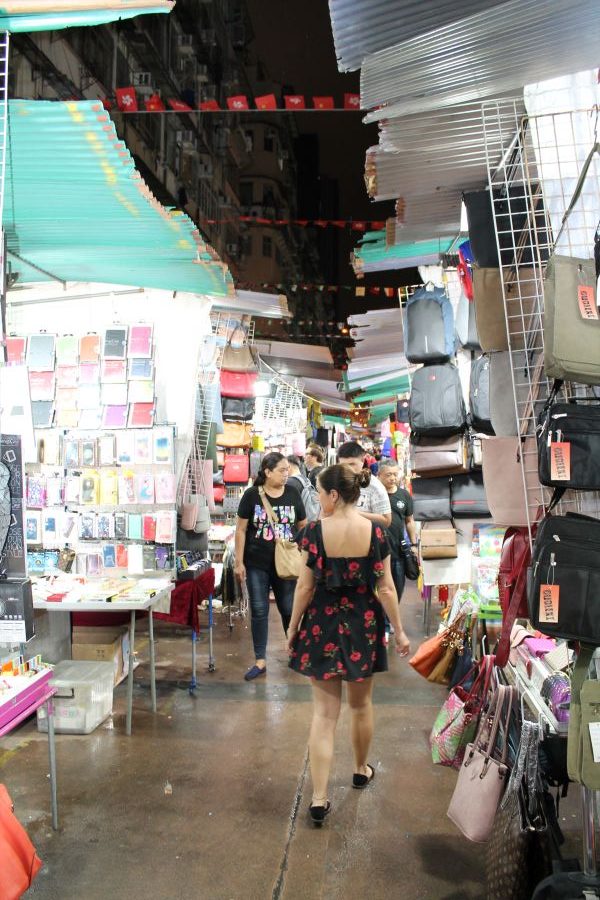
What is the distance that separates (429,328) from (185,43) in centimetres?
2677

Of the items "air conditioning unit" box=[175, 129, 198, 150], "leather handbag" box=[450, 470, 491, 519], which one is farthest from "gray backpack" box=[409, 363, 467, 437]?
"air conditioning unit" box=[175, 129, 198, 150]

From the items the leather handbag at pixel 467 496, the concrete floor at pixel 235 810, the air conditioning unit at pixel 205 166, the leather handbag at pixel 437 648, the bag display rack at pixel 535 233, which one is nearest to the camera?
the bag display rack at pixel 535 233

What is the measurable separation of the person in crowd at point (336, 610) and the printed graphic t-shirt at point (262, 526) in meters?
2.24

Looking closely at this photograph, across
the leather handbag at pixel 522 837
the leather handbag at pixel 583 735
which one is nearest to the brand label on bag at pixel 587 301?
the leather handbag at pixel 583 735

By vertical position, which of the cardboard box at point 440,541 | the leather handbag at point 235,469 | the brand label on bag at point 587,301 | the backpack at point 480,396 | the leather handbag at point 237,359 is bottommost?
the cardboard box at point 440,541

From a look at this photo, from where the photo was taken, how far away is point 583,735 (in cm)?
211

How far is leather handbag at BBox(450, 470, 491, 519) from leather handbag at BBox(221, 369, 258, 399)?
178 inches

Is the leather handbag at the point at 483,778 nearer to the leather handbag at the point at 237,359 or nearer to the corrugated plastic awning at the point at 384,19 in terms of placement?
the corrugated plastic awning at the point at 384,19

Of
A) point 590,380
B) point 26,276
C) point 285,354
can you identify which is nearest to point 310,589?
point 590,380

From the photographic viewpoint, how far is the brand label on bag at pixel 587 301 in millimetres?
2189

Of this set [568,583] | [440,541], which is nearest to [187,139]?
[440,541]

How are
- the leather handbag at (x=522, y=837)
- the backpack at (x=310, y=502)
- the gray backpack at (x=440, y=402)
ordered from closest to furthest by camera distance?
1. the leather handbag at (x=522, y=837)
2. the gray backpack at (x=440, y=402)
3. the backpack at (x=310, y=502)

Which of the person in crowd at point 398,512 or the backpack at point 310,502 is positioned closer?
the person in crowd at point 398,512

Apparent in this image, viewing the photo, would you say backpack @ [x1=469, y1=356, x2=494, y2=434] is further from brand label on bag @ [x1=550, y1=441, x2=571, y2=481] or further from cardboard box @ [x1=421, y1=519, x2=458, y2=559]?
brand label on bag @ [x1=550, y1=441, x2=571, y2=481]
